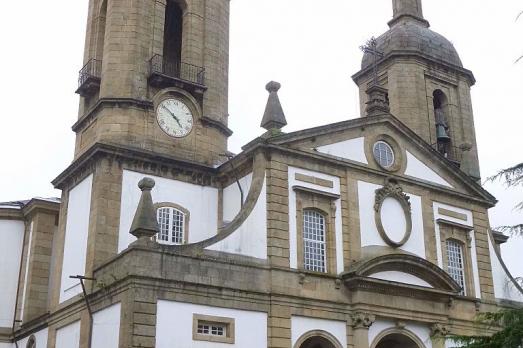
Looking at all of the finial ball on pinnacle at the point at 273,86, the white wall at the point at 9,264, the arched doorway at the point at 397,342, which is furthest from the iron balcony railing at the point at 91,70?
the arched doorway at the point at 397,342

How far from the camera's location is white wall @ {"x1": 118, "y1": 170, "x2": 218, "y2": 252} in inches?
981

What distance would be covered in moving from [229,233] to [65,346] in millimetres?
6808

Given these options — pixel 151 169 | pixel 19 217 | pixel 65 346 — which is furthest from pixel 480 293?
pixel 19 217

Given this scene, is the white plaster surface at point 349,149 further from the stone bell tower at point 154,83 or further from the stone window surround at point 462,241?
the stone bell tower at point 154,83

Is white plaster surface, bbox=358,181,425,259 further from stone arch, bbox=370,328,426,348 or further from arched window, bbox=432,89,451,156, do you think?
arched window, bbox=432,89,451,156

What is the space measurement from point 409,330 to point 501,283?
19.3 feet

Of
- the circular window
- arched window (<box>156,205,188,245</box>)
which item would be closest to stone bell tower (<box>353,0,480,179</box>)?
the circular window

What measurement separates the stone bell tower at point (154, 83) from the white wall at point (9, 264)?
5.48m

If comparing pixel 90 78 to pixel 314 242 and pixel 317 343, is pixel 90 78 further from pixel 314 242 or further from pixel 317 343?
pixel 317 343

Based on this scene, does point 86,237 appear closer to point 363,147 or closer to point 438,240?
point 363,147

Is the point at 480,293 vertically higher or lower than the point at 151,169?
lower

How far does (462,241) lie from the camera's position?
2889 centimetres

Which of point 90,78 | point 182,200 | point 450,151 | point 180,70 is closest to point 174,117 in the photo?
point 180,70

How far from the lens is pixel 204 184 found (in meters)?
27.1
